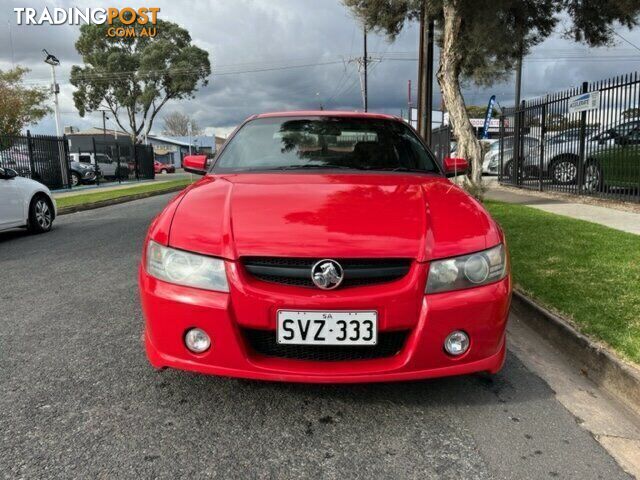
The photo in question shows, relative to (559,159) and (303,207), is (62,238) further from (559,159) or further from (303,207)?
(559,159)

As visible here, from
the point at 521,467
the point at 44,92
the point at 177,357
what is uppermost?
the point at 44,92

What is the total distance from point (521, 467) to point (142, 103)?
47.6 m

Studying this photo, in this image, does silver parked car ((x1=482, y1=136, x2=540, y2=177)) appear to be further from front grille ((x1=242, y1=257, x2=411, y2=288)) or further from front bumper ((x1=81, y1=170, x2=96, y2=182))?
front bumper ((x1=81, y1=170, x2=96, y2=182))

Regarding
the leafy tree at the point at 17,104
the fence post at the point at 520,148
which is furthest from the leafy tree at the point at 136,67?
the fence post at the point at 520,148

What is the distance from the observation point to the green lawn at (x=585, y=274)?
3449 millimetres

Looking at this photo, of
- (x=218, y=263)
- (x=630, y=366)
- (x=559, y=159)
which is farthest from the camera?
(x=559, y=159)

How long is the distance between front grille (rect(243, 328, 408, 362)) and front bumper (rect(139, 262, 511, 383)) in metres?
0.03

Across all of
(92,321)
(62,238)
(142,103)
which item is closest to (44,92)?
(142,103)

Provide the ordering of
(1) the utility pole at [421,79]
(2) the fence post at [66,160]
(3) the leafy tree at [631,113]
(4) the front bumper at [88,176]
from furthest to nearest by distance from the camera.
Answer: (4) the front bumper at [88,176] < (2) the fence post at [66,160] < (1) the utility pole at [421,79] < (3) the leafy tree at [631,113]

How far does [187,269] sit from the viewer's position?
2.40 m

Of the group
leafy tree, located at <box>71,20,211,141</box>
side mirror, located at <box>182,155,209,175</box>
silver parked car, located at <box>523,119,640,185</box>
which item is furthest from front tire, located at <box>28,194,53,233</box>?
leafy tree, located at <box>71,20,211,141</box>

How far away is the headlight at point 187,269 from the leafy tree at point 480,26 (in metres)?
8.85

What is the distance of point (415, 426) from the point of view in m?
2.47

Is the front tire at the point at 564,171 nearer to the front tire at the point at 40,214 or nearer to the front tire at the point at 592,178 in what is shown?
the front tire at the point at 592,178
